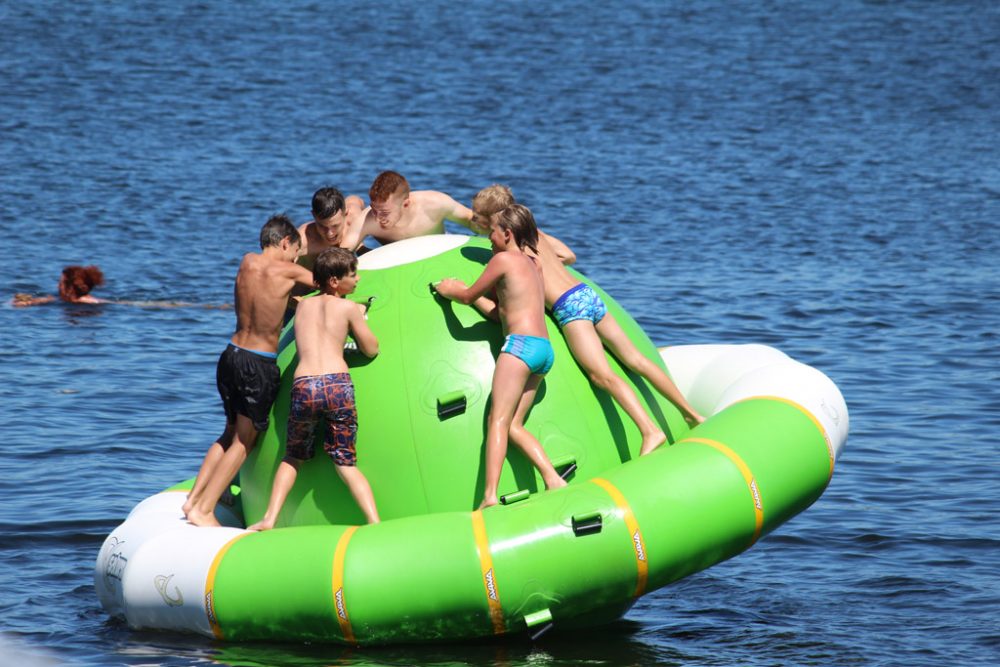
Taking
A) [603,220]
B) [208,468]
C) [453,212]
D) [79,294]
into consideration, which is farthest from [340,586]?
[603,220]

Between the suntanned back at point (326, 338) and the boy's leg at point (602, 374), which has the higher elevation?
the suntanned back at point (326, 338)

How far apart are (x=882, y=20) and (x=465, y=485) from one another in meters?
38.3

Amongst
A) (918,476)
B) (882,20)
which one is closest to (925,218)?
(918,476)

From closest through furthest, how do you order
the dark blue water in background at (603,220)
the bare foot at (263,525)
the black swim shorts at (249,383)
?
the bare foot at (263,525) → the black swim shorts at (249,383) → the dark blue water in background at (603,220)

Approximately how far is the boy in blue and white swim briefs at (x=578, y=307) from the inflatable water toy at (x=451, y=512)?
95 millimetres

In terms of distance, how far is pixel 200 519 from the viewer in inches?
327

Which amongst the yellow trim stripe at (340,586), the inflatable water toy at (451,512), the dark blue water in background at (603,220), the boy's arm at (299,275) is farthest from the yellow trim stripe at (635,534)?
the boy's arm at (299,275)

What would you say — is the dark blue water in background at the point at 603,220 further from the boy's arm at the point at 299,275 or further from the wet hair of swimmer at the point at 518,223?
the wet hair of swimmer at the point at 518,223

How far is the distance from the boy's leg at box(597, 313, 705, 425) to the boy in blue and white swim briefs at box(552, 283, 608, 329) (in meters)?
0.07

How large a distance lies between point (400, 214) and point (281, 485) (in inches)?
76.7

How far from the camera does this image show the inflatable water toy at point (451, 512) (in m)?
7.43

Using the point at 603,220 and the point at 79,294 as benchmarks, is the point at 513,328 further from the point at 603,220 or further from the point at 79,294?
the point at 603,220

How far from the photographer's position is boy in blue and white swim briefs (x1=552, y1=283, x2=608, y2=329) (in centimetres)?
833

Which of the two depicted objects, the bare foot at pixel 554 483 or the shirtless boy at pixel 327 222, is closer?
the bare foot at pixel 554 483
